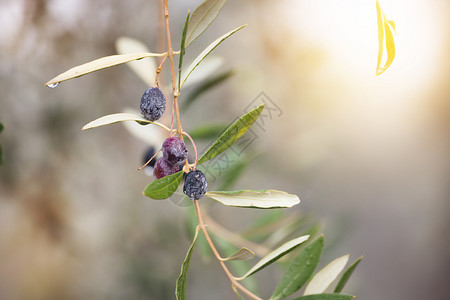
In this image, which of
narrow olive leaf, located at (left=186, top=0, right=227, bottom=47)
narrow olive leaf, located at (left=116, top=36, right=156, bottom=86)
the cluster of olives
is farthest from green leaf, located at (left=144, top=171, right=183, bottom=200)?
narrow olive leaf, located at (left=116, top=36, right=156, bottom=86)

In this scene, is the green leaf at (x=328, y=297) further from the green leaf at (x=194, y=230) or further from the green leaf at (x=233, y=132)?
the green leaf at (x=194, y=230)

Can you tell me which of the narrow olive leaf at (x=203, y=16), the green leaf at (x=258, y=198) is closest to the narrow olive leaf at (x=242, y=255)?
the green leaf at (x=258, y=198)

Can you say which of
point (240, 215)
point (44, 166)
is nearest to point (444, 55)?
point (240, 215)

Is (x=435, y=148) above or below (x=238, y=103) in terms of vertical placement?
below

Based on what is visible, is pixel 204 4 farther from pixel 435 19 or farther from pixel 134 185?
pixel 435 19

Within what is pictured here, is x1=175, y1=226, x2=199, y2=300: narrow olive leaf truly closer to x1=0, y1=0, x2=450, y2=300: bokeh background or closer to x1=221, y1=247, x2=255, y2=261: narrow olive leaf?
x1=221, y1=247, x2=255, y2=261: narrow olive leaf

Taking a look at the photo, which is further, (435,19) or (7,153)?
(435,19)

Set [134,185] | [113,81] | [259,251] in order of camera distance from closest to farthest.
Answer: [259,251], [113,81], [134,185]

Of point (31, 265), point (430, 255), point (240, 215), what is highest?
point (31, 265)
